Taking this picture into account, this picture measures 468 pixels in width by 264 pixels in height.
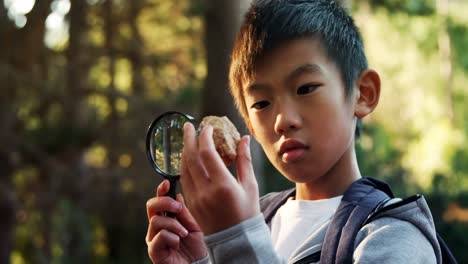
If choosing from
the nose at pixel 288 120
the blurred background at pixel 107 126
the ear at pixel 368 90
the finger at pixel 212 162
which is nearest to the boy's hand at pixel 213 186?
the finger at pixel 212 162

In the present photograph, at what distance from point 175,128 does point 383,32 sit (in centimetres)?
1825

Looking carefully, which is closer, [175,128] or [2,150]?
[175,128]

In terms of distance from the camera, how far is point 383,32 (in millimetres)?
19203

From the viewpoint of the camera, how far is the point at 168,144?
170 cm

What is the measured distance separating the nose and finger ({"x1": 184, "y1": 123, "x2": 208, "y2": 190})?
0.68 feet

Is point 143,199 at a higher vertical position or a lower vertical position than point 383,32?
lower

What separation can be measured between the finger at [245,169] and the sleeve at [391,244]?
234mm

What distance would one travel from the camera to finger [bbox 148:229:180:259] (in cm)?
159

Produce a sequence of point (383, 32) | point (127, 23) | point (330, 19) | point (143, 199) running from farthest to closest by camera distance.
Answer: point (383, 32) → point (127, 23) → point (143, 199) → point (330, 19)

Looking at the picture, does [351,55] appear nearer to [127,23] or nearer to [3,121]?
[3,121]

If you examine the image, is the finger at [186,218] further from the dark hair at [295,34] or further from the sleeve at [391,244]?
the sleeve at [391,244]

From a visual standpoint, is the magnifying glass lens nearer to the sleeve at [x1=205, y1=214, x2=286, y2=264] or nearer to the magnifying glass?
the magnifying glass

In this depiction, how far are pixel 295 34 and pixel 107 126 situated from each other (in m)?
9.05

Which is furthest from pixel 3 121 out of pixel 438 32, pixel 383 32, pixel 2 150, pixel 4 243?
pixel 438 32
